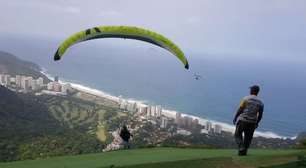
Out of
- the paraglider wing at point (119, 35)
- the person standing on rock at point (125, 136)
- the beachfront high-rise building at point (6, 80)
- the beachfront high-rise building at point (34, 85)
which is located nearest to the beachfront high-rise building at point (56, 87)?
the beachfront high-rise building at point (34, 85)

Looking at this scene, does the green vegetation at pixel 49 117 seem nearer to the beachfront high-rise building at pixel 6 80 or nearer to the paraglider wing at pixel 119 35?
the beachfront high-rise building at pixel 6 80

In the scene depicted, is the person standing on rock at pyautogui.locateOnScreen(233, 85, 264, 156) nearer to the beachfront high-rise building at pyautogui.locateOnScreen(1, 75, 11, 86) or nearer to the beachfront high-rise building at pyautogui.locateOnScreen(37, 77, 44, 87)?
the beachfront high-rise building at pyautogui.locateOnScreen(37, 77, 44, 87)

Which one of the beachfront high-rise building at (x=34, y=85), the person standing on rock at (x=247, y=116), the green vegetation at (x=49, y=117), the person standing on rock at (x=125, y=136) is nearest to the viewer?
the person standing on rock at (x=247, y=116)

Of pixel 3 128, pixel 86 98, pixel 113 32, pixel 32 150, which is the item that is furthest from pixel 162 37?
pixel 86 98

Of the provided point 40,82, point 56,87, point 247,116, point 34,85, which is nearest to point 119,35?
point 247,116

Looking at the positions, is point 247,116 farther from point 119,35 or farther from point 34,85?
point 34,85

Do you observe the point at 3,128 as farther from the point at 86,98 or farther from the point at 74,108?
the point at 86,98
